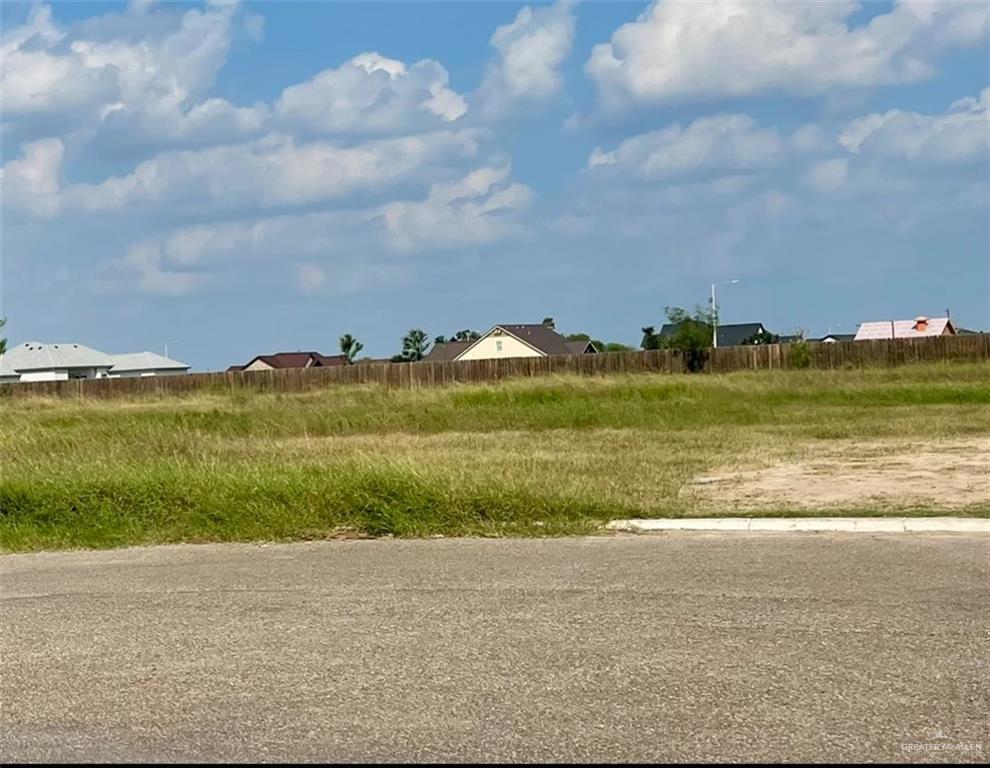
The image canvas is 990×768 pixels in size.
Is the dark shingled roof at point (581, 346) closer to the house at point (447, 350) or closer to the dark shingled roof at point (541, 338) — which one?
the dark shingled roof at point (541, 338)

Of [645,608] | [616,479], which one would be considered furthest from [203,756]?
[616,479]

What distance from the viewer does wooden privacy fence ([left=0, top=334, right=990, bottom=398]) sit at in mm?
42562

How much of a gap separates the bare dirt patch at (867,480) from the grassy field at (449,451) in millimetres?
331

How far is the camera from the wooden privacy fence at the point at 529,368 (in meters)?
42.6

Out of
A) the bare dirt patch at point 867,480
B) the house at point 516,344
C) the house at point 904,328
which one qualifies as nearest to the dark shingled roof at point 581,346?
the house at point 516,344

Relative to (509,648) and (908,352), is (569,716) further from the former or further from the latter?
(908,352)

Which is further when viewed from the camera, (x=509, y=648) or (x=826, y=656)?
(x=509, y=648)

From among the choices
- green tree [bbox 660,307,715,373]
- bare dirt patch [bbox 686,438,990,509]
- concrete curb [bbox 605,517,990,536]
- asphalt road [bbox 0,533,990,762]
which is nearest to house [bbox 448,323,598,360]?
green tree [bbox 660,307,715,373]

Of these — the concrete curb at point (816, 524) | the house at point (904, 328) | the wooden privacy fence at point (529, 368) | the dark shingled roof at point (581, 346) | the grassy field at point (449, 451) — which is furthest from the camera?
the dark shingled roof at point (581, 346)

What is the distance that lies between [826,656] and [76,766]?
3385 millimetres

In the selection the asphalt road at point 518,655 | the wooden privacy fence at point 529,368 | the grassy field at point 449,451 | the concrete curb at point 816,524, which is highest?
the wooden privacy fence at point 529,368

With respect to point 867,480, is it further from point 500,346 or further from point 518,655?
point 500,346

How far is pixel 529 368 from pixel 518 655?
39814mm

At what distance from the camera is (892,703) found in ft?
17.0
